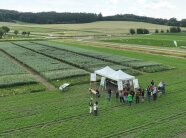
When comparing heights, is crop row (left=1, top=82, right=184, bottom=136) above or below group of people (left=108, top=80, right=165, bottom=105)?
below

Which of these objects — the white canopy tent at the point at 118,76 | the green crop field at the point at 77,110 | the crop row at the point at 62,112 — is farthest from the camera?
the white canopy tent at the point at 118,76

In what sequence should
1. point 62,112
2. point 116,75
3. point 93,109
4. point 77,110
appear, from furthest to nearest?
→ 1. point 116,75
2. point 77,110
3. point 62,112
4. point 93,109

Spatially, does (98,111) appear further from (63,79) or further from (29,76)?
(29,76)

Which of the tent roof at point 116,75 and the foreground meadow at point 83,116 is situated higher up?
the tent roof at point 116,75

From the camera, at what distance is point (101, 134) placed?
20.1 metres

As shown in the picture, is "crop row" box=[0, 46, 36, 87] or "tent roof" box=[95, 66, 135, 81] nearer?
"tent roof" box=[95, 66, 135, 81]

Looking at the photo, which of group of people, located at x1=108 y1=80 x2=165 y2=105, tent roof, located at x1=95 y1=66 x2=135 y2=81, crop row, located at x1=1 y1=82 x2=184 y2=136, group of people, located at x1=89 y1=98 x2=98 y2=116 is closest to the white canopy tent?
tent roof, located at x1=95 y1=66 x2=135 y2=81

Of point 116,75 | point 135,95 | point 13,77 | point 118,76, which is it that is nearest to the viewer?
point 135,95

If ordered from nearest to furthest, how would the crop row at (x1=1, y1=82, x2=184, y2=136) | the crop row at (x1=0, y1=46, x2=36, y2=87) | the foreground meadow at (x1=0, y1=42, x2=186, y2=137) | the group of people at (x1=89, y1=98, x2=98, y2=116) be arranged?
the foreground meadow at (x1=0, y1=42, x2=186, y2=137) < the crop row at (x1=1, y1=82, x2=184, y2=136) < the group of people at (x1=89, y1=98, x2=98, y2=116) < the crop row at (x1=0, y1=46, x2=36, y2=87)

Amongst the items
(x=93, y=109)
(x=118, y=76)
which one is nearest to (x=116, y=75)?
(x=118, y=76)

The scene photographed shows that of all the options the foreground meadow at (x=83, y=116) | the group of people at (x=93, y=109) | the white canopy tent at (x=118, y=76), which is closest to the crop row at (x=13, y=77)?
the foreground meadow at (x=83, y=116)

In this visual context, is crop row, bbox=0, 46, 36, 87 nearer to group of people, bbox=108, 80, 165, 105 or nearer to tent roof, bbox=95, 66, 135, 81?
tent roof, bbox=95, 66, 135, 81

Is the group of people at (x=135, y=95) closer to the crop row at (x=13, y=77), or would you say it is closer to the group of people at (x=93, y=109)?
the group of people at (x=93, y=109)

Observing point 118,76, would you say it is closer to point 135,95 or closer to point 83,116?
point 135,95
